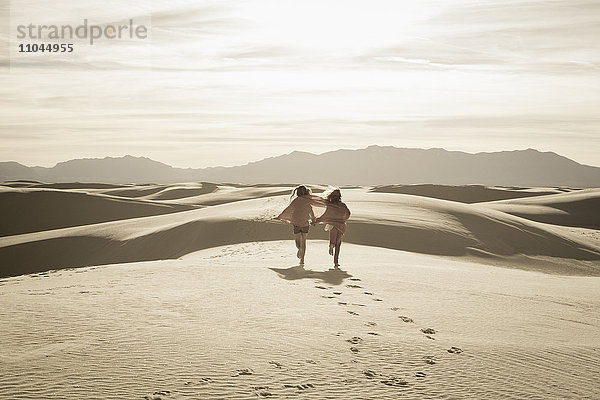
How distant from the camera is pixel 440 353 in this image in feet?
21.1

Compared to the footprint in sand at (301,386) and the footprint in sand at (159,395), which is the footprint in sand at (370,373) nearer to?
the footprint in sand at (301,386)

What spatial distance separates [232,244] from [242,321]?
14995mm

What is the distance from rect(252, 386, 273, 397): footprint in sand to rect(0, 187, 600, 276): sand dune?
57.6 ft

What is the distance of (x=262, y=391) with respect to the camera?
5133 millimetres

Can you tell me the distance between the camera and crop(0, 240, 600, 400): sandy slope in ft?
17.3

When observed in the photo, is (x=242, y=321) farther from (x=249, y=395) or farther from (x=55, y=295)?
(x=55, y=295)

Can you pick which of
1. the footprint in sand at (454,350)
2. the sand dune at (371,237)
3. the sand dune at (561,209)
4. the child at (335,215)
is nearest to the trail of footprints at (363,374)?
the footprint in sand at (454,350)

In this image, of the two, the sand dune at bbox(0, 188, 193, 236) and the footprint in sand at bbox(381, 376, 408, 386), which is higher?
the footprint in sand at bbox(381, 376, 408, 386)

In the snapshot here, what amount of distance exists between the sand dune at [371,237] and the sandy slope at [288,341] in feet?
40.2

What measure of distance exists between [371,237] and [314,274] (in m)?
11.6

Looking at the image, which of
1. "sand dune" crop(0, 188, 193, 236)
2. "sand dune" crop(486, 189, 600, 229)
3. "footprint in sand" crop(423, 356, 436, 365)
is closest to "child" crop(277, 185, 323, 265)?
"footprint in sand" crop(423, 356, 436, 365)

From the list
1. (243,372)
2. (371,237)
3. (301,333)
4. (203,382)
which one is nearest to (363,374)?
(243,372)

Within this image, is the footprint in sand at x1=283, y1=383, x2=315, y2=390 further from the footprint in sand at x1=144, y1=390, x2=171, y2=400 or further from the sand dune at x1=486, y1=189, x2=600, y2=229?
the sand dune at x1=486, y1=189, x2=600, y2=229

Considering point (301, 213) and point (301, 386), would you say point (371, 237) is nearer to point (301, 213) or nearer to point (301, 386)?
point (301, 213)
